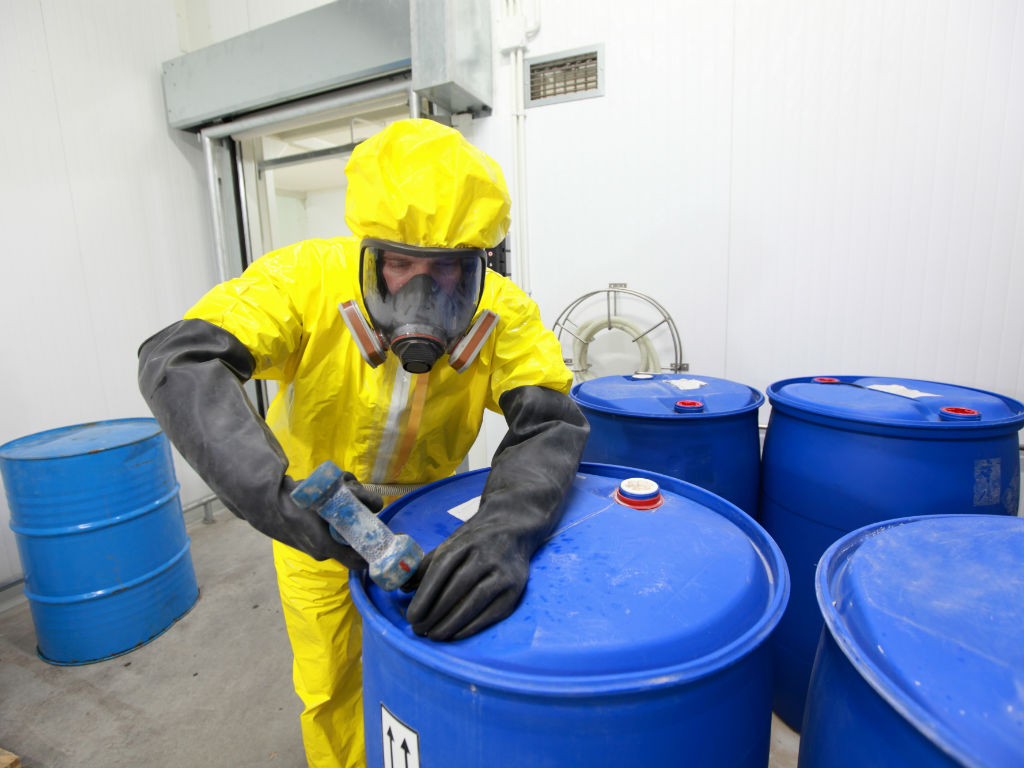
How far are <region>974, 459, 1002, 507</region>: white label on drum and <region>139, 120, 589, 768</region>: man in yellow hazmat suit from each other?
0.88 meters

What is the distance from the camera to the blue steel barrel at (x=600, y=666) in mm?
511

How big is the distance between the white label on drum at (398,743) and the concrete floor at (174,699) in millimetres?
1018

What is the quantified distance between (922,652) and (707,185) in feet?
6.16

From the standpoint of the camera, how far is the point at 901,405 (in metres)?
1.22

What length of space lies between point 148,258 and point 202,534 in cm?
139

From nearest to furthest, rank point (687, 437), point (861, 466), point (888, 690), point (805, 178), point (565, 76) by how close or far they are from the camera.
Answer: point (888, 690) → point (861, 466) → point (687, 437) → point (805, 178) → point (565, 76)

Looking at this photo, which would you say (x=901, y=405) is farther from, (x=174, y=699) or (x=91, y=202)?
(x=91, y=202)

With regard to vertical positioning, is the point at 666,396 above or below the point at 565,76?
below

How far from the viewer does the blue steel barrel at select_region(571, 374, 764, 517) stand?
1.29 meters

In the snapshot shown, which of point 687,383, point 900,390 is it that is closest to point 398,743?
point 687,383

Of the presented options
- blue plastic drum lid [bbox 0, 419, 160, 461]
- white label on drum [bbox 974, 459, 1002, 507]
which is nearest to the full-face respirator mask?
white label on drum [bbox 974, 459, 1002, 507]

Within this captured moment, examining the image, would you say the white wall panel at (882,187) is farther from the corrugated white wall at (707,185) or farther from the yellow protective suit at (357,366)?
the yellow protective suit at (357,366)

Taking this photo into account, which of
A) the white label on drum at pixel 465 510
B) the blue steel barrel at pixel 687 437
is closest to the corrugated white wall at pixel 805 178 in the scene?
the blue steel barrel at pixel 687 437

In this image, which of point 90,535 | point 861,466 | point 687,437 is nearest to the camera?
point 861,466
